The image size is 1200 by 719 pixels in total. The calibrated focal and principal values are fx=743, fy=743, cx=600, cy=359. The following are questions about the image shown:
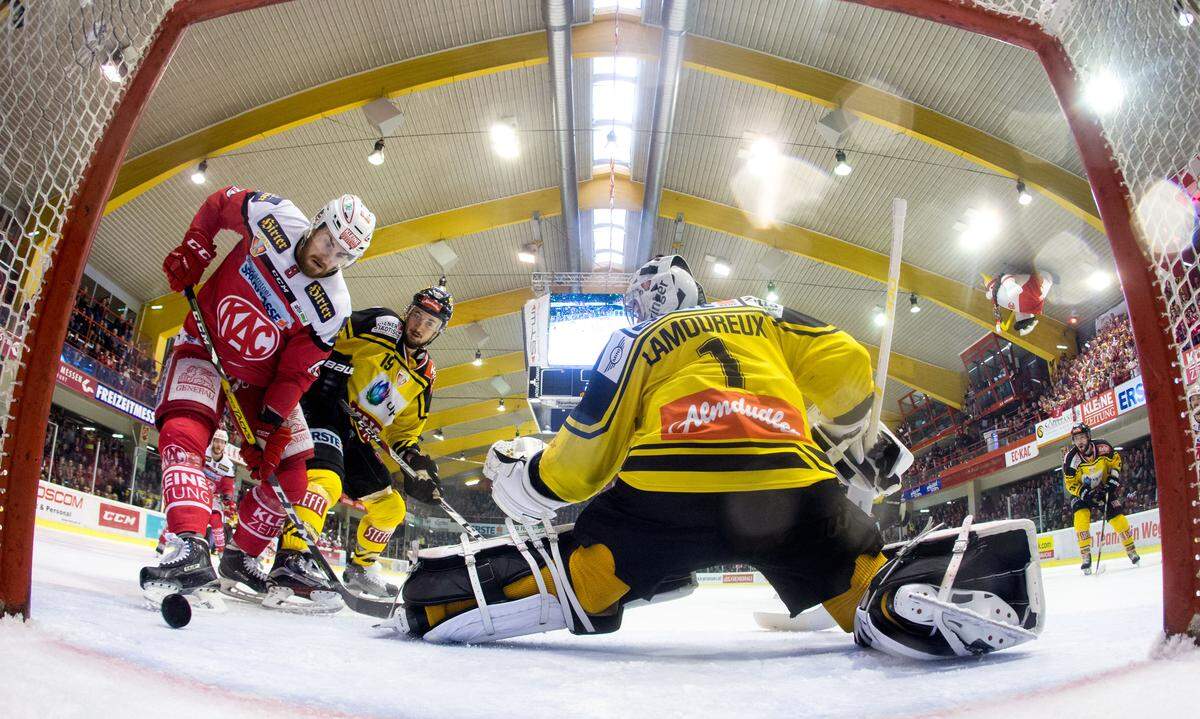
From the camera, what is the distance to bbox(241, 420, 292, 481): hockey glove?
254 cm

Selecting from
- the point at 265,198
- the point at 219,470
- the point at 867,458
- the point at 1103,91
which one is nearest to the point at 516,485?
the point at 867,458

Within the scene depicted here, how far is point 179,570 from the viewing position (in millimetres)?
1854

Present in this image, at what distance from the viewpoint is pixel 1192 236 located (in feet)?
4.39

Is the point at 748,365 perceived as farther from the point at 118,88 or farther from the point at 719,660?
the point at 118,88

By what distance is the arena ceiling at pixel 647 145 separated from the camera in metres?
9.65

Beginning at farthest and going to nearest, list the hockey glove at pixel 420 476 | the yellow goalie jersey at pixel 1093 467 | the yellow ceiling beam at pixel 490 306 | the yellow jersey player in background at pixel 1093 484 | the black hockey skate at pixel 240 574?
the yellow ceiling beam at pixel 490 306 → the yellow goalie jersey at pixel 1093 467 → the yellow jersey player in background at pixel 1093 484 → the hockey glove at pixel 420 476 → the black hockey skate at pixel 240 574

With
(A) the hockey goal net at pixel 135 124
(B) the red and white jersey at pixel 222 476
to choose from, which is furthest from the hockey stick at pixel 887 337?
(B) the red and white jersey at pixel 222 476

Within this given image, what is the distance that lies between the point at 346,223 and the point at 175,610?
1348mm

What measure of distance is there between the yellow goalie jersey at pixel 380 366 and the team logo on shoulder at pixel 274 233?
939 mm

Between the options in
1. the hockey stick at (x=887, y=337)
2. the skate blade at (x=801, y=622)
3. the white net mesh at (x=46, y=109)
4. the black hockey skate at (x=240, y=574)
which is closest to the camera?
the white net mesh at (x=46, y=109)

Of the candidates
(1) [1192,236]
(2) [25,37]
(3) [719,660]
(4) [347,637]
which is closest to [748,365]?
(3) [719,660]

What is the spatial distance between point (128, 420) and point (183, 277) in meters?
13.0

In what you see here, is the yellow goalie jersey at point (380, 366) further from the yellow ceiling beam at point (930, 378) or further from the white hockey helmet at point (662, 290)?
the yellow ceiling beam at point (930, 378)

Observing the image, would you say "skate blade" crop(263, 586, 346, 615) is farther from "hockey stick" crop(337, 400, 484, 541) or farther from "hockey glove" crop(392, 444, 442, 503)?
"hockey glove" crop(392, 444, 442, 503)
